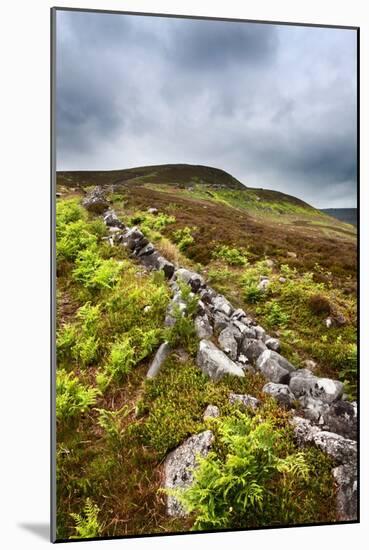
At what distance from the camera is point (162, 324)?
6508 millimetres

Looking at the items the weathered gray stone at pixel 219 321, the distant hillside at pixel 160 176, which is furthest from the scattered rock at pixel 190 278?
the distant hillside at pixel 160 176

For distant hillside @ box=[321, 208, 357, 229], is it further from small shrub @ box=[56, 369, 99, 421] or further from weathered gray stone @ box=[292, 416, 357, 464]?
small shrub @ box=[56, 369, 99, 421]

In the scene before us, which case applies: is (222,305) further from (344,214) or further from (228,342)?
(344,214)

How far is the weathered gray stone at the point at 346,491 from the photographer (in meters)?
6.52

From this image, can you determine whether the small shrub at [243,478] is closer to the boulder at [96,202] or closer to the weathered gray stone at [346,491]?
the weathered gray stone at [346,491]

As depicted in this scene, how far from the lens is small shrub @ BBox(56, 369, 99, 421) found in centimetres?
602

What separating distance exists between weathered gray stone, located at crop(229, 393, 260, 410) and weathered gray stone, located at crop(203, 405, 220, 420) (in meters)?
0.18

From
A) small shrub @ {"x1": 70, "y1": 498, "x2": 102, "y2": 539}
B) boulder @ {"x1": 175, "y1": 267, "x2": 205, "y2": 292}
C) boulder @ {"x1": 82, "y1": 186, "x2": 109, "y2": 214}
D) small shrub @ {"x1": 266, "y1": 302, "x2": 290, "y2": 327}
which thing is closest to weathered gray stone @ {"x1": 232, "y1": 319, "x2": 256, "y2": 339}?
small shrub @ {"x1": 266, "y1": 302, "x2": 290, "y2": 327}

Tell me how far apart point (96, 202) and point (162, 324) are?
Answer: 143cm

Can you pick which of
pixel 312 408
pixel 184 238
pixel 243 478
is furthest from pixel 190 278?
pixel 243 478

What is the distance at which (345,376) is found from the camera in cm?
687

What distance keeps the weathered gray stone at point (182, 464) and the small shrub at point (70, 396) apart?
0.98 metres

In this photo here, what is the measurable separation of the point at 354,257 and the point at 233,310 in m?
1.50

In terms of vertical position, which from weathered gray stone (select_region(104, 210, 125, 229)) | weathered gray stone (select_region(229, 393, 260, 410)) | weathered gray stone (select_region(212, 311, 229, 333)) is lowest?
weathered gray stone (select_region(229, 393, 260, 410))
